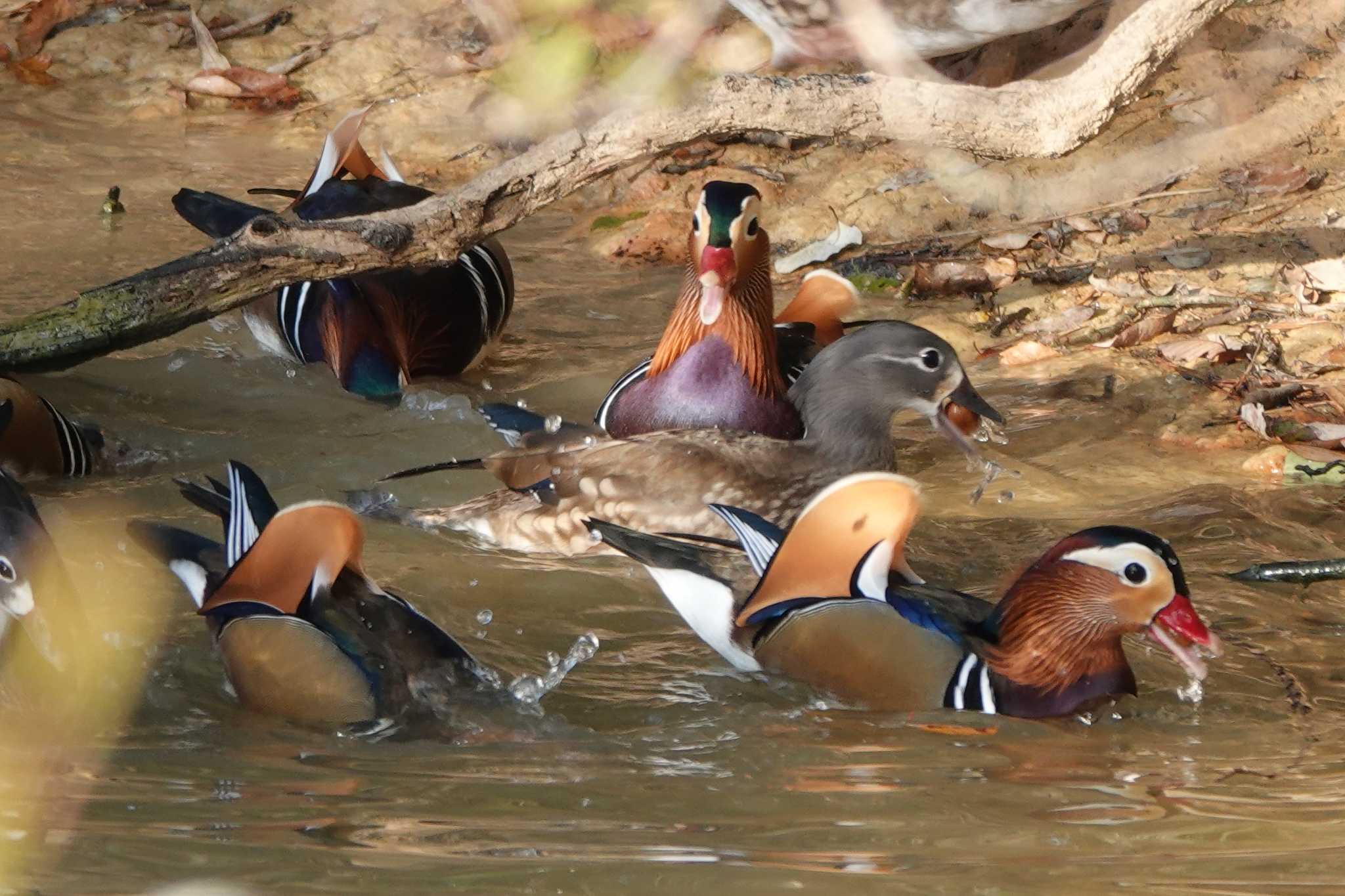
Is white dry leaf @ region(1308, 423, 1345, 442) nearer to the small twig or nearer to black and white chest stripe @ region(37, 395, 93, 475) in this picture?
black and white chest stripe @ region(37, 395, 93, 475)

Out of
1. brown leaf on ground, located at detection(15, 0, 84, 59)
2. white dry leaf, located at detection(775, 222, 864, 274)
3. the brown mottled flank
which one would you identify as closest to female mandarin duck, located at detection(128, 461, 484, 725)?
the brown mottled flank

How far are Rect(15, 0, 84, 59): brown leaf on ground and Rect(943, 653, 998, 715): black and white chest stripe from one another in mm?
6468

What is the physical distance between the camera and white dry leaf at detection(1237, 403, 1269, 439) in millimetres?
4711

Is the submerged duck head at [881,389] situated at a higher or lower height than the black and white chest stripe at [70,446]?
higher

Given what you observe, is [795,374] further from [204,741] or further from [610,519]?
[204,741]

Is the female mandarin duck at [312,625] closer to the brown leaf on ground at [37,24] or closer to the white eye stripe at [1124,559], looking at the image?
the white eye stripe at [1124,559]

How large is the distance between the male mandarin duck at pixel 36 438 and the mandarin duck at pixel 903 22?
125 inches

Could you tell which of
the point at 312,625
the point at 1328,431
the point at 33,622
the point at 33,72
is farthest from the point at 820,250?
the point at 33,72

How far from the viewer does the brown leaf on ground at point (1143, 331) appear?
17.8 ft

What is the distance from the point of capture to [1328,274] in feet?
18.2

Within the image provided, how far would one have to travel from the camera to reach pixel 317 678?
285 centimetres

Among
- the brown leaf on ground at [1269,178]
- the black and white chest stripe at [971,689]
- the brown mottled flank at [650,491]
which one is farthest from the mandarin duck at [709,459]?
the brown leaf on ground at [1269,178]

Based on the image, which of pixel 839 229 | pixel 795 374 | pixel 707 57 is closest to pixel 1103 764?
pixel 795 374

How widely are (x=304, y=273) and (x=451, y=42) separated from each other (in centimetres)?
412
